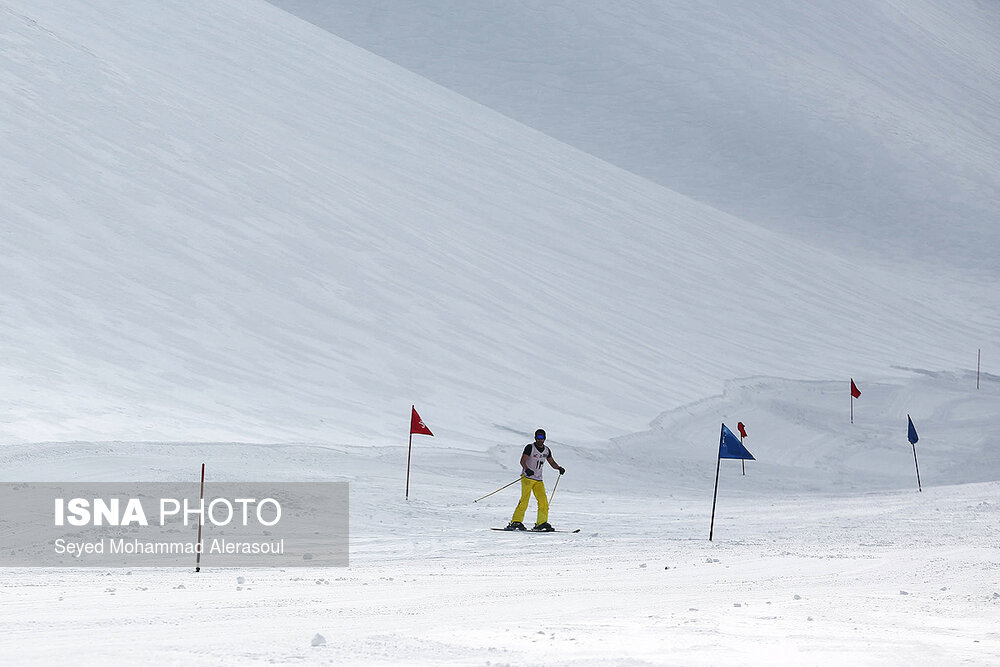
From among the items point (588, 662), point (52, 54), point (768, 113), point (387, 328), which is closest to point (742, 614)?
point (588, 662)

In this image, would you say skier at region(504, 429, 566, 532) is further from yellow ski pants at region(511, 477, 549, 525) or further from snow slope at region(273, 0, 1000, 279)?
snow slope at region(273, 0, 1000, 279)

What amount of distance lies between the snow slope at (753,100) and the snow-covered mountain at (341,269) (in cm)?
261

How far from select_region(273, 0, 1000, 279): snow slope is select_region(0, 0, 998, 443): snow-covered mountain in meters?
2.61

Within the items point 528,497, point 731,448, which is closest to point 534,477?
point 528,497

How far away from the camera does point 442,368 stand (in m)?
17.9

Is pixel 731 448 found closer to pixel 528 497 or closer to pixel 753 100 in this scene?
pixel 528 497

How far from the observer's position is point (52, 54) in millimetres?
23672

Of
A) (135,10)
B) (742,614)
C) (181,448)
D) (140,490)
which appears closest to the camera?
(742,614)

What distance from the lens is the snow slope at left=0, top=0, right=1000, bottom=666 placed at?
6.38 meters

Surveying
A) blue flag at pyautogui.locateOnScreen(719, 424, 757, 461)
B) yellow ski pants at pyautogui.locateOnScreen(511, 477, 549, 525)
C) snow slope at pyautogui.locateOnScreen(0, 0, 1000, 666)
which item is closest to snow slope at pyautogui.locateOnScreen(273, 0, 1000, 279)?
snow slope at pyautogui.locateOnScreen(0, 0, 1000, 666)

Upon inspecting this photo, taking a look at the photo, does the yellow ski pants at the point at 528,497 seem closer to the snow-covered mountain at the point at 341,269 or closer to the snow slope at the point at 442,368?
the snow slope at the point at 442,368

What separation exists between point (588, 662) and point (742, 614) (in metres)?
1.54

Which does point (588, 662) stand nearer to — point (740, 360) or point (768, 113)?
point (740, 360)

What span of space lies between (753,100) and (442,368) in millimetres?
25751
